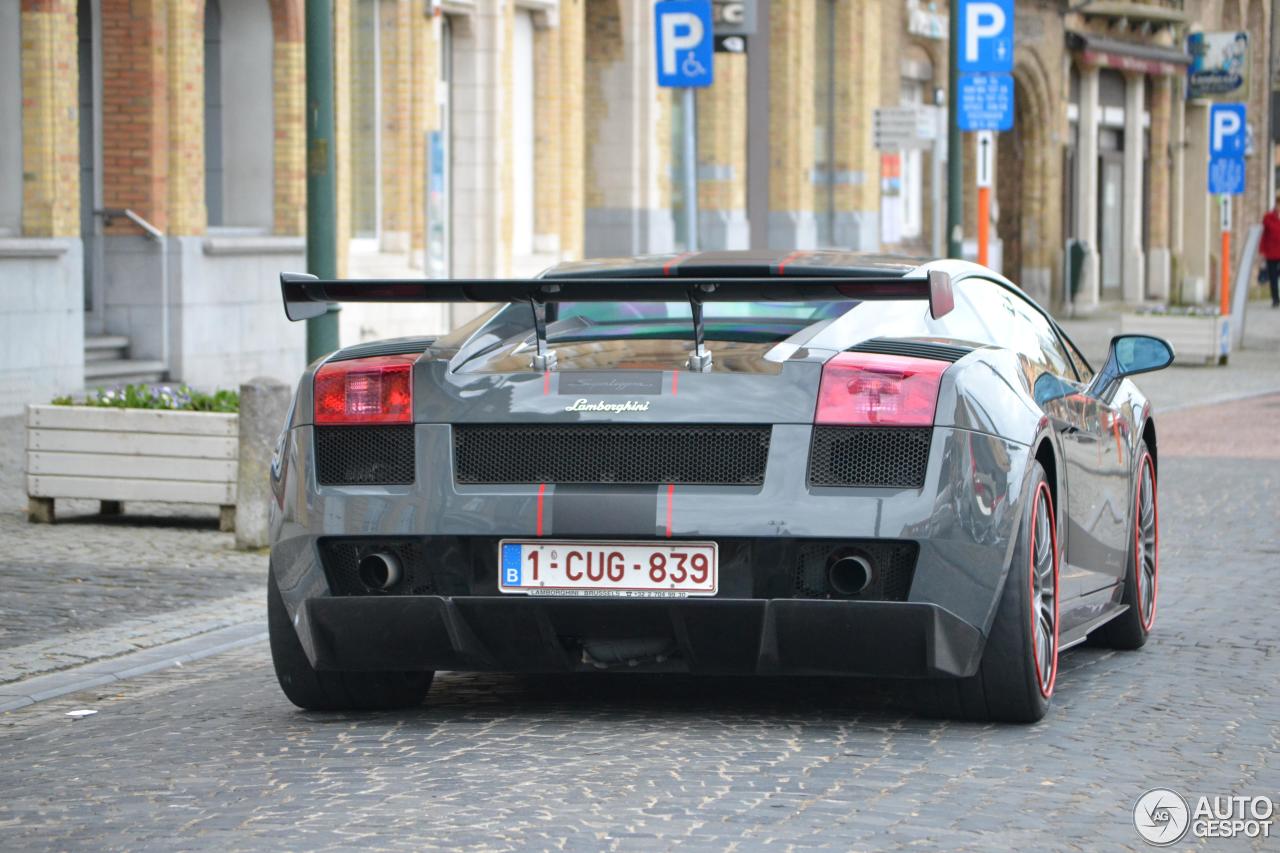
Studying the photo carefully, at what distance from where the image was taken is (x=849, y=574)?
6043 millimetres

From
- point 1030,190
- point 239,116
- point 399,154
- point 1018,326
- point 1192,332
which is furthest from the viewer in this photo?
point 1030,190

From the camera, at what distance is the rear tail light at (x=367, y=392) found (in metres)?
6.31

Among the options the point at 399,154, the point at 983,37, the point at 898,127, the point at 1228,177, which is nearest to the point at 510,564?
the point at 983,37

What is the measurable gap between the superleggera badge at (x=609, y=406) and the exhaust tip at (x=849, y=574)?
60 centimetres

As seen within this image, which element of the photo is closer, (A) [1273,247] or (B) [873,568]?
(B) [873,568]

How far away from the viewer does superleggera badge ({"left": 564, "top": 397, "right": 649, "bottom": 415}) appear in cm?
611

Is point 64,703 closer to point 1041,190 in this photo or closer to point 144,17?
point 144,17

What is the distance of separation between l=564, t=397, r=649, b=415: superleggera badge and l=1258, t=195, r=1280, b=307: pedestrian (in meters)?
42.3

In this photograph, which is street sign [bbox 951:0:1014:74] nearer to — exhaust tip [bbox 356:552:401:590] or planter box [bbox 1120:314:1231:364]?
A: planter box [bbox 1120:314:1231:364]

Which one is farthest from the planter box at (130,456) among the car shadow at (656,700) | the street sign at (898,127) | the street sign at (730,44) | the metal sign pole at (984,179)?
the street sign at (898,127)

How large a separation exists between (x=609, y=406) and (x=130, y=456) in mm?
6333

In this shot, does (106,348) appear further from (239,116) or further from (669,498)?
(669,498)

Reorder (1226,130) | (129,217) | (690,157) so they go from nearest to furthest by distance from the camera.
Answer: (690,157), (129,217), (1226,130)

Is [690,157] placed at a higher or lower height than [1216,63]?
lower
